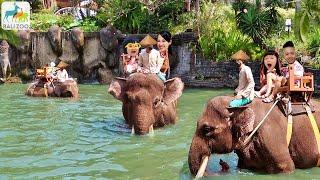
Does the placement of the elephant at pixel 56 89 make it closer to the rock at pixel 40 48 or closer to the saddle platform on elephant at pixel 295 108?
the rock at pixel 40 48

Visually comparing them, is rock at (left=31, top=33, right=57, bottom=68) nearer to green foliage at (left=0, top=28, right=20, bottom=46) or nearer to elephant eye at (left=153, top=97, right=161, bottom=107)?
elephant eye at (left=153, top=97, right=161, bottom=107)

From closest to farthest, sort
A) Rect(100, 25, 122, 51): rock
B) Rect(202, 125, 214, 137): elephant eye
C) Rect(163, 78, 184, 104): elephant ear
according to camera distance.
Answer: Rect(202, 125, 214, 137): elephant eye
Rect(163, 78, 184, 104): elephant ear
Rect(100, 25, 122, 51): rock

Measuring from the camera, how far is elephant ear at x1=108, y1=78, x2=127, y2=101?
1186 centimetres

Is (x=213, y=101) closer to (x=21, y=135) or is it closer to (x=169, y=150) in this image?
(x=169, y=150)

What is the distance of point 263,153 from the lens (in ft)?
25.3

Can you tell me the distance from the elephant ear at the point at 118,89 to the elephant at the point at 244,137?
14.2ft

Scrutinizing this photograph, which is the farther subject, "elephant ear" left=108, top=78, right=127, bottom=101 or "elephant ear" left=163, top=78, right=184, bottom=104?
"elephant ear" left=163, top=78, right=184, bottom=104

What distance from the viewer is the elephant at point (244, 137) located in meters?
7.51

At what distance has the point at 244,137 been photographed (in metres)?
7.60

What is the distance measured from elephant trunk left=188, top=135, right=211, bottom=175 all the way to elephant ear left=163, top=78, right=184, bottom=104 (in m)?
4.61

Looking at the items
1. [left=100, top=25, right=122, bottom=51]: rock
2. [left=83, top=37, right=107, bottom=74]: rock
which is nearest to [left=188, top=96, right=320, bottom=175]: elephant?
[left=100, top=25, right=122, bottom=51]: rock

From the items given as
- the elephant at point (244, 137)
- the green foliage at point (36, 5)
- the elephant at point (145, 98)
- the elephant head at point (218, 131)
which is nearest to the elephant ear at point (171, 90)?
the elephant at point (145, 98)

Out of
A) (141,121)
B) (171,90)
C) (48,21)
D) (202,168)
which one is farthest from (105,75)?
(202,168)

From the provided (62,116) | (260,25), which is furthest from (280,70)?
(260,25)
